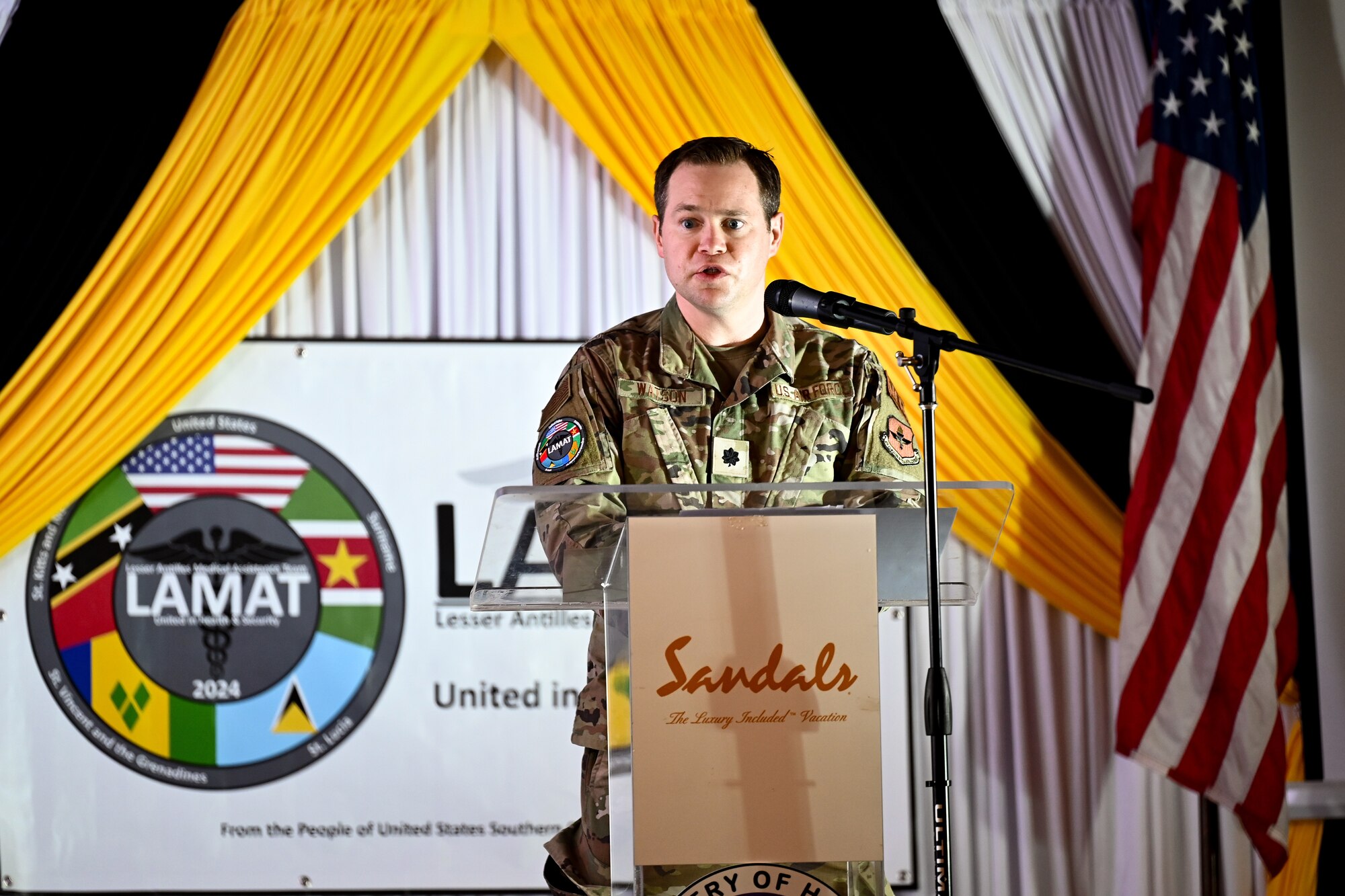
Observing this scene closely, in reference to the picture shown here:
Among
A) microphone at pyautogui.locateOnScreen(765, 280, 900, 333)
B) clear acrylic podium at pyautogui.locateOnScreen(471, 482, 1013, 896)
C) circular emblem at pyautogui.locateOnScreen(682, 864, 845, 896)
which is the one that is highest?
microphone at pyautogui.locateOnScreen(765, 280, 900, 333)

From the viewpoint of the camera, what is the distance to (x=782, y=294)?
1781 millimetres

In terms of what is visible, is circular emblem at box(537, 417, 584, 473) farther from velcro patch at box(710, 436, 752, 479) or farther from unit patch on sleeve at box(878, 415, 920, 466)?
unit patch on sleeve at box(878, 415, 920, 466)

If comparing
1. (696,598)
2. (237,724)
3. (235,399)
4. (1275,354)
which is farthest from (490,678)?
(1275,354)

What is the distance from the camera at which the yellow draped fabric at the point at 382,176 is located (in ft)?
11.6

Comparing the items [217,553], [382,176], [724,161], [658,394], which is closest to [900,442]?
[658,394]

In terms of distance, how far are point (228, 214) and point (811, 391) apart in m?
2.16

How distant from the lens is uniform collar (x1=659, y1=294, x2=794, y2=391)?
7.26ft

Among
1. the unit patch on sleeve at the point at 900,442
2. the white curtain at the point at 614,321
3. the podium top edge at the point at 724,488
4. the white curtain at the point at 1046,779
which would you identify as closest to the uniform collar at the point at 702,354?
the unit patch on sleeve at the point at 900,442

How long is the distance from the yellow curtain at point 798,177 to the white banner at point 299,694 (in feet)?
3.34

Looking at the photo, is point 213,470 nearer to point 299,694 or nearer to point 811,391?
point 299,694

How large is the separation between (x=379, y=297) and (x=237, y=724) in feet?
4.37

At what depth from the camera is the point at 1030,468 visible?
361 cm

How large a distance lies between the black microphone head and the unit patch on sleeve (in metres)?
0.43

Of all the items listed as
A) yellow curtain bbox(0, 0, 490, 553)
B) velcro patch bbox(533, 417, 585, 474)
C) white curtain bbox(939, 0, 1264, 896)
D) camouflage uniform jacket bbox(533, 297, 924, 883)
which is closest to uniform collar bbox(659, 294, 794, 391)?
camouflage uniform jacket bbox(533, 297, 924, 883)
